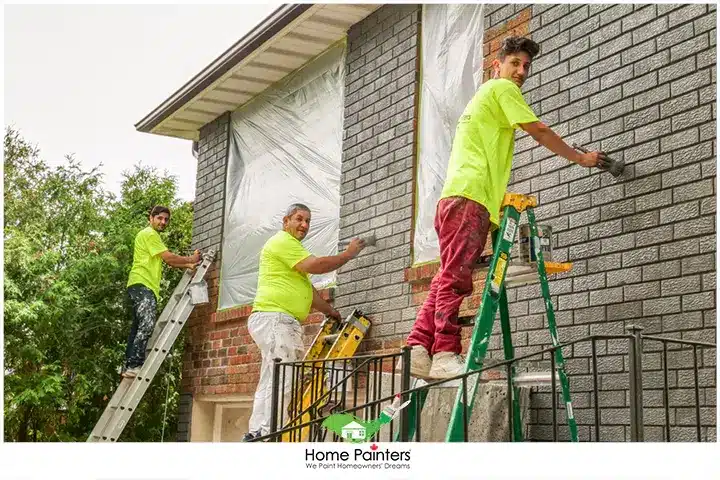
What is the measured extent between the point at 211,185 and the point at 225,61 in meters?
1.21

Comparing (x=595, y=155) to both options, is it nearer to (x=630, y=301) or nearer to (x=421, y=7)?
(x=630, y=301)

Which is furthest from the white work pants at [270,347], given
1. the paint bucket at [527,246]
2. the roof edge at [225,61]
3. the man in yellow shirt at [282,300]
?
the roof edge at [225,61]

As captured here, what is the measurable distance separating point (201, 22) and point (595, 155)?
250cm

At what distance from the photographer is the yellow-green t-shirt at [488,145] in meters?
3.45

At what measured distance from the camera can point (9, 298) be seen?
4.82 meters

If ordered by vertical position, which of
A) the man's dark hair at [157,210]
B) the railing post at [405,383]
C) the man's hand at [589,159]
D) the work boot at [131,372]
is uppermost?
the man's dark hair at [157,210]

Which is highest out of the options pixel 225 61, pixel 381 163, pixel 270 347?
pixel 225 61

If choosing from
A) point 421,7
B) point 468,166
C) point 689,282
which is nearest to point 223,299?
point 421,7

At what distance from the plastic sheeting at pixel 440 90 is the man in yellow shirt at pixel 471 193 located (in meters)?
1.16

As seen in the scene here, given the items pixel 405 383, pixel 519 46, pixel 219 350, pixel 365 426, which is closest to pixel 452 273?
pixel 405 383

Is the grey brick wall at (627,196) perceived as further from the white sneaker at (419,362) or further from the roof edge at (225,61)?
the roof edge at (225,61)

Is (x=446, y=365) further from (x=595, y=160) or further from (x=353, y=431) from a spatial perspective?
(x=595, y=160)

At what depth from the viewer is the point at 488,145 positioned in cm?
355
